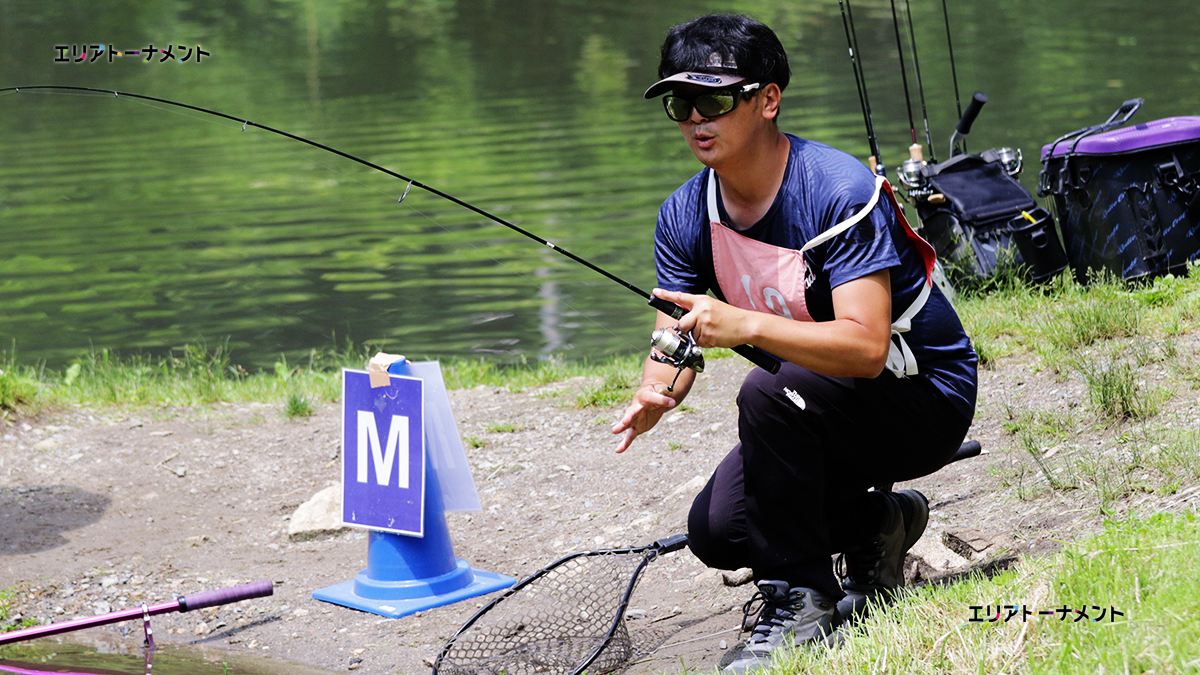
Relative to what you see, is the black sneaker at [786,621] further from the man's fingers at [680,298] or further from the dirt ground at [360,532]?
the man's fingers at [680,298]

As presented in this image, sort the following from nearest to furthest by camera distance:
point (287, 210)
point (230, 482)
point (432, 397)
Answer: point (432, 397) → point (230, 482) → point (287, 210)

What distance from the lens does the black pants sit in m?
2.79

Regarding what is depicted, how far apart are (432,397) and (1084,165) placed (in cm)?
348

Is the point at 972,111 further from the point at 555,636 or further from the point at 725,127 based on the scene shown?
the point at 555,636

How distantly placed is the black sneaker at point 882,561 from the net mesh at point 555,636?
569 mm

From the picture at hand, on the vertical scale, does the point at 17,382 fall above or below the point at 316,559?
above

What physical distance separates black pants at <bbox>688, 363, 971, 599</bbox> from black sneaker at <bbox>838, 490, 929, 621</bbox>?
0.42 feet

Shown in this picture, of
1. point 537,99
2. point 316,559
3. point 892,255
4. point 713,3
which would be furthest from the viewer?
point 713,3

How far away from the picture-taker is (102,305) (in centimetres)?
1006

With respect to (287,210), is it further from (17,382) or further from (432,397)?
(432,397)

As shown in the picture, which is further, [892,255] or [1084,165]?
[1084,165]

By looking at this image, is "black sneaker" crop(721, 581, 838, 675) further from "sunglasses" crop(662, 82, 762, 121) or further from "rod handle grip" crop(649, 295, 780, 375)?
"sunglasses" crop(662, 82, 762, 121)

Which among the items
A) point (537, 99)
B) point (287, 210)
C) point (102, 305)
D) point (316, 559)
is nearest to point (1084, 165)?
point (316, 559)

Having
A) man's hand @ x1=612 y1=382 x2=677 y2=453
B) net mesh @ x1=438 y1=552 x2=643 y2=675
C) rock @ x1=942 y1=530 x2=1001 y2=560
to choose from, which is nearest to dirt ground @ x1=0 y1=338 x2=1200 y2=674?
rock @ x1=942 y1=530 x2=1001 y2=560
